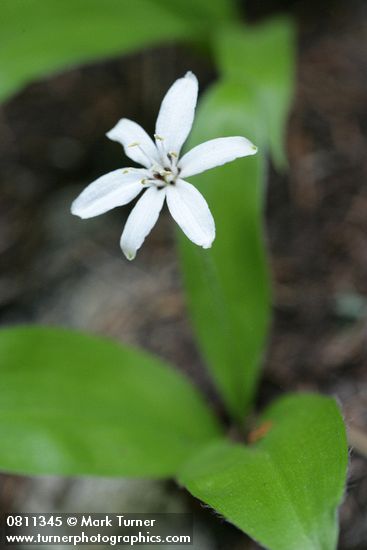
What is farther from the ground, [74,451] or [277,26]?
[277,26]

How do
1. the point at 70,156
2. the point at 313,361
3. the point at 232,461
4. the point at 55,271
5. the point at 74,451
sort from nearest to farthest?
the point at 232,461 < the point at 74,451 < the point at 313,361 < the point at 55,271 < the point at 70,156

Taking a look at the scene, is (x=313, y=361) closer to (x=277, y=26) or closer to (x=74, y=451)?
(x=74, y=451)

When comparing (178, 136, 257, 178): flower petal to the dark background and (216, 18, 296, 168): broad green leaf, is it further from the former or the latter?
the dark background

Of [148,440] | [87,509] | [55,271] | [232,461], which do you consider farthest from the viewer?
[55,271]

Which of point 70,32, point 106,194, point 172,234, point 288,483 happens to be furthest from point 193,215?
point 172,234

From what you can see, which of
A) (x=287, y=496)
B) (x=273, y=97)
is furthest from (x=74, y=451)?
(x=273, y=97)

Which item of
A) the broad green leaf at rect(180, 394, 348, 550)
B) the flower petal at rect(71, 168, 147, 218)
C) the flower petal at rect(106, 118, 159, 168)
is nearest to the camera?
the broad green leaf at rect(180, 394, 348, 550)

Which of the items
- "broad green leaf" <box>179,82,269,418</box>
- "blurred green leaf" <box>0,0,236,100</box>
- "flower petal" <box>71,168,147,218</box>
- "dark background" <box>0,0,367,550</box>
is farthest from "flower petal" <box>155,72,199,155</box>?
"dark background" <box>0,0,367,550</box>

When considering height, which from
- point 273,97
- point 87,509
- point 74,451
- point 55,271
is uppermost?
point 273,97
